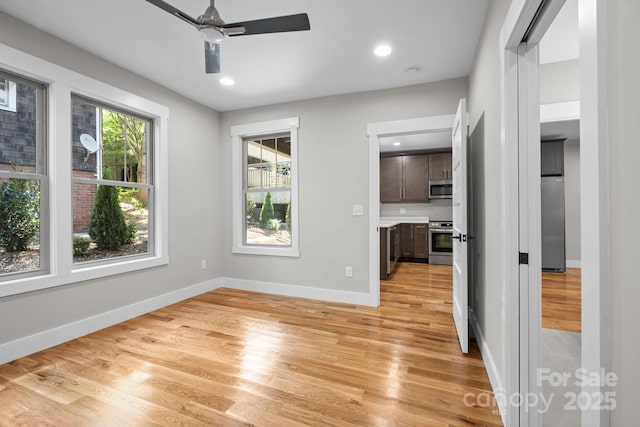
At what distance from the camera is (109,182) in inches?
120

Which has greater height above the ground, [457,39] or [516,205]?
[457,39]

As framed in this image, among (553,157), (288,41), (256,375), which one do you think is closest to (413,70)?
(288,41)

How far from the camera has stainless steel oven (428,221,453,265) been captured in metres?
6.07

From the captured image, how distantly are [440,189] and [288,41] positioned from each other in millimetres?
4875

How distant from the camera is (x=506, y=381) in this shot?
5.19 feet

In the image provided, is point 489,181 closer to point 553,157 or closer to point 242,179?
point 242,179

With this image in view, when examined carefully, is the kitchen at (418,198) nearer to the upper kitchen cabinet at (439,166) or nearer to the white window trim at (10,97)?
the upper kitchen cabinet at (439,166)

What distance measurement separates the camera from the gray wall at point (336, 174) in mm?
3498

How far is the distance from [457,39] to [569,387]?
2723 mm

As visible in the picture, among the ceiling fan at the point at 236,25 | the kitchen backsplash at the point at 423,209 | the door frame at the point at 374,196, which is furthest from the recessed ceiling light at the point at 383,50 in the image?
the kitchen backsplash at the point at 423,209

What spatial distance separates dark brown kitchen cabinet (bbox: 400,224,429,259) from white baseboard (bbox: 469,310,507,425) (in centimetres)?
360

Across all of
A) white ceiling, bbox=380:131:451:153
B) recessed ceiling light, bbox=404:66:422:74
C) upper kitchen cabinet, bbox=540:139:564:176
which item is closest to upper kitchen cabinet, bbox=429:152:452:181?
white ceiling, bbox=380:131:451:153

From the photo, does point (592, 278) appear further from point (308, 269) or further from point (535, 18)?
point (308, 269)

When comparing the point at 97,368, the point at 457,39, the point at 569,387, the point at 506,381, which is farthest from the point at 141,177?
the point at 569,387
